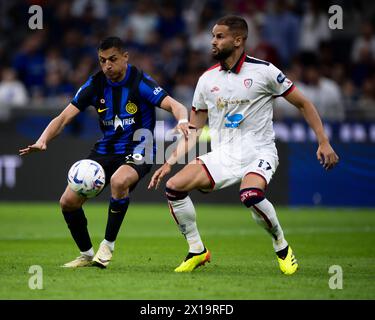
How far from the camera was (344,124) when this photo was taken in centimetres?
1761

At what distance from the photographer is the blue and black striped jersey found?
8914mm

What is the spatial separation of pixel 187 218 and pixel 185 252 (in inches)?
77.4

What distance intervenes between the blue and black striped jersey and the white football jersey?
0.55 meters

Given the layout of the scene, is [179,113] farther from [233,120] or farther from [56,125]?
[56,125]

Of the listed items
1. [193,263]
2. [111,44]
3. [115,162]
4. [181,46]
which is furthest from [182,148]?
[181,46]

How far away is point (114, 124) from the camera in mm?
8977

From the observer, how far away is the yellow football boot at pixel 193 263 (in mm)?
8469

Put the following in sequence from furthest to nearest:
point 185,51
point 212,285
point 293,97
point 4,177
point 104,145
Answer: point 185,51 < point 4,177 < point 104,145 < point 293,97 < point 212,285

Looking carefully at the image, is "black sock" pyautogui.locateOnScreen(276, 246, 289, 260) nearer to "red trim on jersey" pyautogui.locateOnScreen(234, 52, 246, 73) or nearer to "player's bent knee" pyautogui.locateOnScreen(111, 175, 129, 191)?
"player's bent knee" pyautogui.locateOnScreen(111, 175, 129, 191)

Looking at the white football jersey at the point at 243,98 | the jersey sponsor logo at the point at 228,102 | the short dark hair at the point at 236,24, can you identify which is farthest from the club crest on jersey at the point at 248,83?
the short dark hair at the point at 236,24

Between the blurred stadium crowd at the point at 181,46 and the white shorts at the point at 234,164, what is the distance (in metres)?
9.23

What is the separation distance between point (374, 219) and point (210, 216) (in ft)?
9.16

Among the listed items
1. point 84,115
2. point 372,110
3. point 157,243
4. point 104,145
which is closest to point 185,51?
point 84,115

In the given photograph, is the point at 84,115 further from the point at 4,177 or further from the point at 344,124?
the point at 344,124
